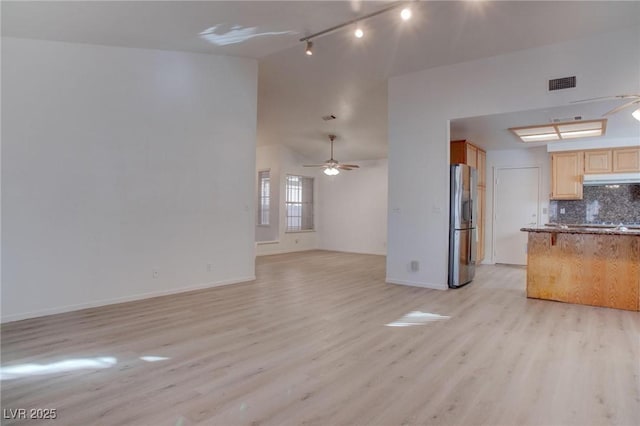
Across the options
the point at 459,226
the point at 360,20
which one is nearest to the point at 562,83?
the point at 459,226

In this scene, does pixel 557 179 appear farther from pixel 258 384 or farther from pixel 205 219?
pixel 258 384

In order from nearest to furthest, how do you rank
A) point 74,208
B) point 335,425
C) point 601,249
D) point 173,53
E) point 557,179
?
point 335,425
point 74,208
point 601,249
point 173,53
point 557,179

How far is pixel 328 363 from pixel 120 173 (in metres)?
3.40

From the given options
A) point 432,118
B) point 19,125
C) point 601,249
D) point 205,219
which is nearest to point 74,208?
point 19,125

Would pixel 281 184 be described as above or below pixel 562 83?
below

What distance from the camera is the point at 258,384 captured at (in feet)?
7.75

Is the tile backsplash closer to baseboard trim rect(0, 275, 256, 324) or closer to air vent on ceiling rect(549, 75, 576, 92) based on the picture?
air vent on ceiling rect(549, 75, 576, 92)

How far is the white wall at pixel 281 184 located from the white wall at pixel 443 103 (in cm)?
470

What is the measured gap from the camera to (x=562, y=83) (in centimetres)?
433

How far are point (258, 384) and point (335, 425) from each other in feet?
2.18

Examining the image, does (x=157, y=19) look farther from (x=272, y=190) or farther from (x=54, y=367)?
(x=272, y=190)

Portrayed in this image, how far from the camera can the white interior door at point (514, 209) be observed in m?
7.37

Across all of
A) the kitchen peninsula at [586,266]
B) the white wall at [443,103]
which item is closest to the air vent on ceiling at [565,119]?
the white wall at [443,103]

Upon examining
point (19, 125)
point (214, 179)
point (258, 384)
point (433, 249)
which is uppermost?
point (19, 125)
